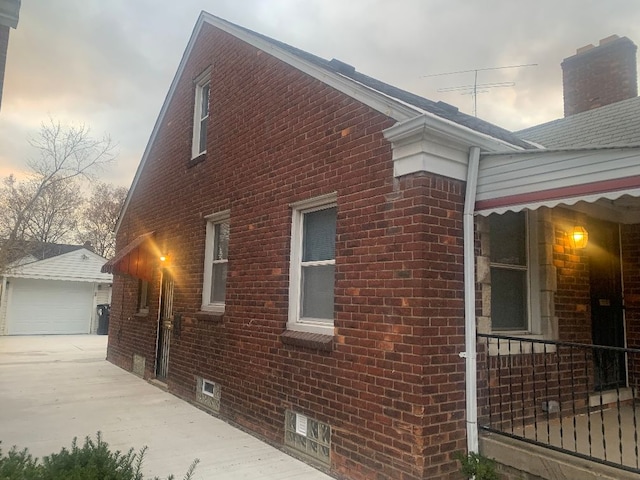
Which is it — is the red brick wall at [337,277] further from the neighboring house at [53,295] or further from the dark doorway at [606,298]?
the neighboring house at [53,295]

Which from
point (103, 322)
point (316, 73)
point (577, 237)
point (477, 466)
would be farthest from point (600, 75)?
point (103, 322)

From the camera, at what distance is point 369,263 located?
4254 mm

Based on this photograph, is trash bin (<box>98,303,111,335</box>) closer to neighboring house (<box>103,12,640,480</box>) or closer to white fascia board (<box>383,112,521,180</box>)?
neighboring house (<box>103,12,640,480</box>)

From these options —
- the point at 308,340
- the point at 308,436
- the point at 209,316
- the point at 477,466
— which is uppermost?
the point at 209,316

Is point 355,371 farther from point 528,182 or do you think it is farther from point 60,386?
point 60,386

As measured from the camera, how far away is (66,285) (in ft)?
71.2

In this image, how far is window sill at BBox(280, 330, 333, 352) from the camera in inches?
181

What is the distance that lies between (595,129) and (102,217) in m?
Answer: 37.9

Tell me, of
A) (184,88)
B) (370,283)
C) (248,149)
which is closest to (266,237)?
(248,149)

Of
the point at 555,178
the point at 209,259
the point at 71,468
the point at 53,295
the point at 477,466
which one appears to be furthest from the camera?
the point at 53,295

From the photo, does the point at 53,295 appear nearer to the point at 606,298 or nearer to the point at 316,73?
the point at 316,73

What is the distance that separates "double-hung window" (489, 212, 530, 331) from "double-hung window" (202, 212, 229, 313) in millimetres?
3921

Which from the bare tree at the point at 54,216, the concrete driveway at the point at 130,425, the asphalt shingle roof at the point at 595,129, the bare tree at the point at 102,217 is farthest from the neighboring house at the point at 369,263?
the bare tree at the point at 102,217

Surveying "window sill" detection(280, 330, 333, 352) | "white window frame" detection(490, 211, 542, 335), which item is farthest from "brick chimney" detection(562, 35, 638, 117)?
"window sill" detection(280, 330, 333, 352)
